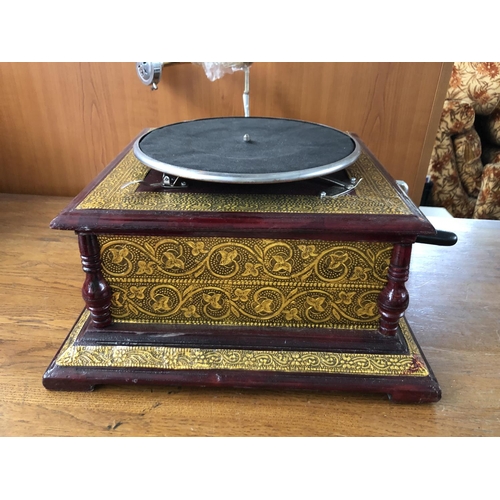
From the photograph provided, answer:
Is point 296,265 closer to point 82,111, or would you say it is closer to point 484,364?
point 484,364

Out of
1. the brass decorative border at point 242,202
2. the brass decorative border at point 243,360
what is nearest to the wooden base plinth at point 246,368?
the brass decorative border at point 243,360

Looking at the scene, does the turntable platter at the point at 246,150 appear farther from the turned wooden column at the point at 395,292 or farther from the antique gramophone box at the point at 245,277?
the turned wooden column at the point at 395,292

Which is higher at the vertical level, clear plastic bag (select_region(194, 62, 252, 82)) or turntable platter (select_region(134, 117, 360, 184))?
clear plastic bag (select_region(194, 62, 252, 82))

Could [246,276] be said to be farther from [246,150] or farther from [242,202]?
[246,150]

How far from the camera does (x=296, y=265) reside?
757mm

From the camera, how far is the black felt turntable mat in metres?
0.77

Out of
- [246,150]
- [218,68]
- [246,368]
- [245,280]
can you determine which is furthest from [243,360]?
[218,68]

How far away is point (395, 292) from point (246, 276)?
0.24 metres

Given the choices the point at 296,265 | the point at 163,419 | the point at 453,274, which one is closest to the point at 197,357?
the point at 163,419

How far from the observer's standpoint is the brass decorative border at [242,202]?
28.7 inches

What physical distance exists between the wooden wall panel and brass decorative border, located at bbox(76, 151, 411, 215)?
614mm

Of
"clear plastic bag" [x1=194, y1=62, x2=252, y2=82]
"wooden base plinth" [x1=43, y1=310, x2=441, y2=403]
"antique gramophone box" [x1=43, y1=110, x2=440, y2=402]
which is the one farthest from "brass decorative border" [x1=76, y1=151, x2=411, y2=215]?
"clear plastic bag" [x1=194, y1=62, x2=252, y2=82]

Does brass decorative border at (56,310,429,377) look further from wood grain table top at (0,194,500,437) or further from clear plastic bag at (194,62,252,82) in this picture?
clear plastic bag at (194,62,252,82)

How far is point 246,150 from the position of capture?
33.4 inches
